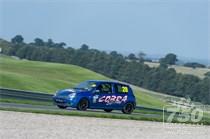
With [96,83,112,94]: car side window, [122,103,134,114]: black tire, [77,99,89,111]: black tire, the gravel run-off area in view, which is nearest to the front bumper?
[77,99,89,111]: black tire

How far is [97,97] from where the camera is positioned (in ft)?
90.7

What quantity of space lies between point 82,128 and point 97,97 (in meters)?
8.51

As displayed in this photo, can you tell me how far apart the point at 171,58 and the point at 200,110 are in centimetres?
5119

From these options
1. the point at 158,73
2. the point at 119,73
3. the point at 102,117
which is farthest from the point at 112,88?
the point at 119,73

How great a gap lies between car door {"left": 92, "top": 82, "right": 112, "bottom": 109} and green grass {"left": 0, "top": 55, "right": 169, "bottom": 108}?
17.1m

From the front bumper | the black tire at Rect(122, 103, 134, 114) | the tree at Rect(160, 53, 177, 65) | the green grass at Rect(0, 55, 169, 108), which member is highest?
the tree at Rect(160, 53, 177, 65)

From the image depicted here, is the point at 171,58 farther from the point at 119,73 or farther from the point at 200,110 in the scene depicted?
the point at 200,110

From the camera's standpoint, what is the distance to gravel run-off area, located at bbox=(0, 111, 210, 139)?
17.1 metres

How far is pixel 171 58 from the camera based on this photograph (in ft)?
268

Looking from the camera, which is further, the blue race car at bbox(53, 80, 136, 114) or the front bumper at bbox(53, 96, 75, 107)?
the blue race car at bbox(53, 80, 136, 114)

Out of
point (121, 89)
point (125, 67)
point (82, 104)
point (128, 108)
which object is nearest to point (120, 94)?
point (121, 89)

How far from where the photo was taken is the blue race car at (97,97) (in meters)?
27.1

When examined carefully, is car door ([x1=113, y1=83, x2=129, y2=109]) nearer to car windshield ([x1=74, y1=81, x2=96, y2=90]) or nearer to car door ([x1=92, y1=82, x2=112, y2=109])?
car door ([x1=92, y1=82, x2=112, y2=109])

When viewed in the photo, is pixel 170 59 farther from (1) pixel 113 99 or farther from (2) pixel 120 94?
(1) pixel 113 99
